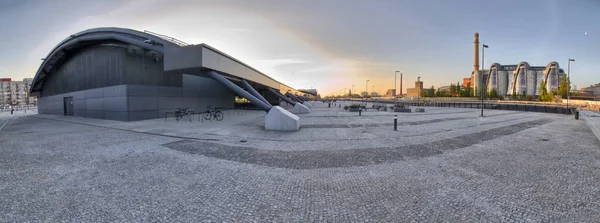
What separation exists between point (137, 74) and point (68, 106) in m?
16.4

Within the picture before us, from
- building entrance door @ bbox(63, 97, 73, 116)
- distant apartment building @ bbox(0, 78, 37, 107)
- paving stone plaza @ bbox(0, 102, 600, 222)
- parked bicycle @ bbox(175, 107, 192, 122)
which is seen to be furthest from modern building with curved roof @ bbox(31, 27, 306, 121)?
distant apartment building @ bbox(0, 78, 37, 107)

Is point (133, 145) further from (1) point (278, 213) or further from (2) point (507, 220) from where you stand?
(2) point (507, 220)

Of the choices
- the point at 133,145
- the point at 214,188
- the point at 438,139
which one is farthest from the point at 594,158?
the point at 133,145

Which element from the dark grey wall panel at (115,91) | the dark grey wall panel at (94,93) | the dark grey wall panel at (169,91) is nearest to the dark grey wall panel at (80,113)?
the dark grey wall panel at (94,93)

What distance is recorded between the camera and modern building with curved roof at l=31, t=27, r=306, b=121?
57.2 ft

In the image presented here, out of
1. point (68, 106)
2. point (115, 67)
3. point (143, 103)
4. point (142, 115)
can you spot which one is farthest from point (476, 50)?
point (68, 106)

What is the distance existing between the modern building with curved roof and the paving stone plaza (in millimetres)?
9541

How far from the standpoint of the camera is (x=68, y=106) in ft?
90.1

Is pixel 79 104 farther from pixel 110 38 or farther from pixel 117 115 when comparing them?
pixel 110 38

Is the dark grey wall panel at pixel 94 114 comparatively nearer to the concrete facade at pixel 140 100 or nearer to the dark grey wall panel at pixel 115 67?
the concrete facade at pixel 140 100

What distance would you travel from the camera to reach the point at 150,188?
486 cm

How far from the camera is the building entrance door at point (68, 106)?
26.9m

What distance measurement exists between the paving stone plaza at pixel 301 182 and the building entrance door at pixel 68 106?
2415 cm

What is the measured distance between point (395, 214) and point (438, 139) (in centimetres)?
858
